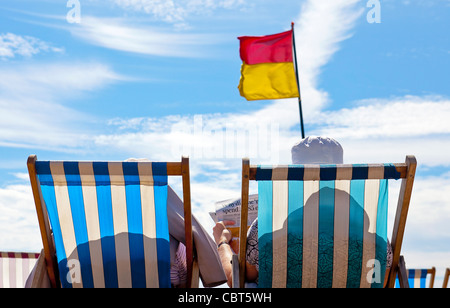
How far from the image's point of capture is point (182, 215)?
2.82 meters

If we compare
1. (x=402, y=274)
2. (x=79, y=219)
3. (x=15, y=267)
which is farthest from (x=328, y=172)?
(x=15, y=267)

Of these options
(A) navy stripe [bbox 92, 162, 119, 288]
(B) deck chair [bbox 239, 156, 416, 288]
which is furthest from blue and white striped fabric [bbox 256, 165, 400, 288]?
(A) navy stripe [bbox 92, 162, 119, 288]

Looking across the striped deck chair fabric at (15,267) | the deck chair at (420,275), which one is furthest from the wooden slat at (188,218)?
the deck chair at (420,275)

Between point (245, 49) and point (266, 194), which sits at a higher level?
point (245, 49)

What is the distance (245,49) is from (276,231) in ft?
20.4

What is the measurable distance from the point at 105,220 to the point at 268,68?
6.08 m

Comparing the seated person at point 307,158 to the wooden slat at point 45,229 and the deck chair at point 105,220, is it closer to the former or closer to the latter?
the deck chair at point 105,220

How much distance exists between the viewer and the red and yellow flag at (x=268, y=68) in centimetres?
805

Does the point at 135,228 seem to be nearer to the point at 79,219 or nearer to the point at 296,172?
the point at 79,219

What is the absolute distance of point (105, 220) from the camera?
2645 mm

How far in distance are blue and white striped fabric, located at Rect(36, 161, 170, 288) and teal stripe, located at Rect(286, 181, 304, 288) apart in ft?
2.39

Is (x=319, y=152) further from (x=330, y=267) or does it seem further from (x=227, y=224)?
(x=227, y=224)
